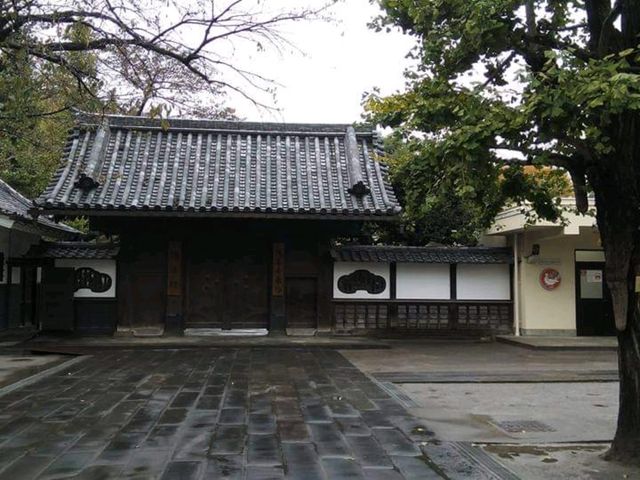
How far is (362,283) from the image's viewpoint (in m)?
16.2

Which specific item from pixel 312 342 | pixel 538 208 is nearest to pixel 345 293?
pixel 312 342

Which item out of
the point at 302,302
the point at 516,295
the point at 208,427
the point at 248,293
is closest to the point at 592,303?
the point at 516,295

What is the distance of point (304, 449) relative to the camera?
5.86 m

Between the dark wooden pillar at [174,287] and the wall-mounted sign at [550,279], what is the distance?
31.0 feet

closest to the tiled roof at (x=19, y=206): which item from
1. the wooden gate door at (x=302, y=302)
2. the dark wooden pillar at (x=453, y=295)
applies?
the wooden gate door at (x=302, y=302)

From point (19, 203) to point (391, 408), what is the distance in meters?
15.6

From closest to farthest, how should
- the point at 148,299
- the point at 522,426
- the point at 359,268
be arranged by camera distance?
the point at 522,426 → the point at 148,299 → the point at 359,268

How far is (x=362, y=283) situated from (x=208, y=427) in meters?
9.89

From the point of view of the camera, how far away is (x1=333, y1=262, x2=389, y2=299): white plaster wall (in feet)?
53.0

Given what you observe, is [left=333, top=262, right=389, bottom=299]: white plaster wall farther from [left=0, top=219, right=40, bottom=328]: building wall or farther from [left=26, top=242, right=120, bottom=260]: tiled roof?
[left=0, top=219, right=40, bottom=328]: building wall

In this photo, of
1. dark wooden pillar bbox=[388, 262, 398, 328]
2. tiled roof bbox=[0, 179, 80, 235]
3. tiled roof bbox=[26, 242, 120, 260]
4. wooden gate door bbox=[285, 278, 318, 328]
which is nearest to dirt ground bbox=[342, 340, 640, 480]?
dark wooden pillar bbox=[388, 262, 398, 328]

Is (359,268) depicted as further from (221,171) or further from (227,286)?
(221,171)

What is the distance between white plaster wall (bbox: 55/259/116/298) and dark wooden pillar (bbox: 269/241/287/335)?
402cm

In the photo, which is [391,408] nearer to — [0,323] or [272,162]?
[272,162]
